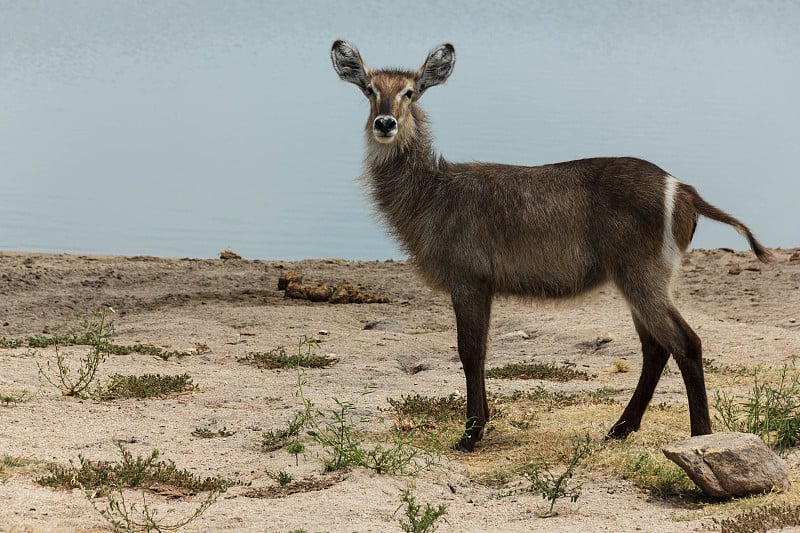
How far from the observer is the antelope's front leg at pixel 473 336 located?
6496 mm

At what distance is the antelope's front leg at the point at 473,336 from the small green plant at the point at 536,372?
2.29 m

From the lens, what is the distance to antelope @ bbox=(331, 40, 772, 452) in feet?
20.2

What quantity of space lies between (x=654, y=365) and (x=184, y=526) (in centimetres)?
334

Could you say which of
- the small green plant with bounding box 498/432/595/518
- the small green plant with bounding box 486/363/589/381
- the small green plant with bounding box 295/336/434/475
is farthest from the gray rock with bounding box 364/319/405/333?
the small green plant with bounding box 498/432/595/518

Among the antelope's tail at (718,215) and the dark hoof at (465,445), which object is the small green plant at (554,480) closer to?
the dark hoof at (465,445)

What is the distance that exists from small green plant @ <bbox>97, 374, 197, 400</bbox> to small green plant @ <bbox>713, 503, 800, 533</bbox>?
14.4ft

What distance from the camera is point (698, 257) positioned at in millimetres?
15859

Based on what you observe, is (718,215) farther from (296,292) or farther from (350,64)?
(296,292)

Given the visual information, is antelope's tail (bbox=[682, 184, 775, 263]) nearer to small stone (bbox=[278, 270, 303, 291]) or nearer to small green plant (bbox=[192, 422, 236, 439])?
small green plant (bbox=[192, 422, 236, 439])

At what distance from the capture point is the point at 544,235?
6.45 meters

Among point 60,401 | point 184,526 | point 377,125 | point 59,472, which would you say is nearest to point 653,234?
point 377,125

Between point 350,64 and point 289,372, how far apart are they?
2972mm

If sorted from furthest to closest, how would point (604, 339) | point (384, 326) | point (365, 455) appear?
1. point (384, 326)
2. point (604, 339)
3. point (365, 455)

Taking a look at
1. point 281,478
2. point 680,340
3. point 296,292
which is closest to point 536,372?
point 680,340
